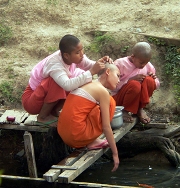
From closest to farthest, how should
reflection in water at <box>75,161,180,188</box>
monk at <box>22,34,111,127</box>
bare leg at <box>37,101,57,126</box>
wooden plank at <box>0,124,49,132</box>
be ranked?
monk at <box>22,34,111,127</box> < bare leg at <box>37,101,57,126</box> < reflection in water at <box>75,161,180,188</box> < wooden plank at <box>0,124,49,132</box>

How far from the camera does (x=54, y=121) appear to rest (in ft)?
20.8

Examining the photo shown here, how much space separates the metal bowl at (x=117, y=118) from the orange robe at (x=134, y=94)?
0.58 ft

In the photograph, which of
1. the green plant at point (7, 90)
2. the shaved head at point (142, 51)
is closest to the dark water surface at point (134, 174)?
the green plant at point (7, 90)

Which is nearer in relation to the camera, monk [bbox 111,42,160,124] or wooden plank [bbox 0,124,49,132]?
monk [bbox 111,42,160,124]

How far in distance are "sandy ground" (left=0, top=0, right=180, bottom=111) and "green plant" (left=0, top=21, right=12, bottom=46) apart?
0.29 ft

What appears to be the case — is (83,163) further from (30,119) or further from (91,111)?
(30,119)

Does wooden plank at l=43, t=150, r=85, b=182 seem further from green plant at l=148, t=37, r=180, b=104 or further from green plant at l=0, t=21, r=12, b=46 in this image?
green plant at l=0, t=21, r=12, b=46

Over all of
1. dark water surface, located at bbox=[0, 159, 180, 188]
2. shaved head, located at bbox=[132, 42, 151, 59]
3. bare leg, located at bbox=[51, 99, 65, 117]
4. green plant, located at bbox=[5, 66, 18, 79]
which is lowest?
dark water surface, located at bbox=[0, 159, 180, 188]

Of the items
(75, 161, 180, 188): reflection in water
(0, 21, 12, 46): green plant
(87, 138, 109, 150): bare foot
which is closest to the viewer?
(87, 138, 109, 150): bare foot

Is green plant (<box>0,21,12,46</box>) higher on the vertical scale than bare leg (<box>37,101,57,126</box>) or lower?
higher

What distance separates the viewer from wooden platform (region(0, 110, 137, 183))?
520 centimetres

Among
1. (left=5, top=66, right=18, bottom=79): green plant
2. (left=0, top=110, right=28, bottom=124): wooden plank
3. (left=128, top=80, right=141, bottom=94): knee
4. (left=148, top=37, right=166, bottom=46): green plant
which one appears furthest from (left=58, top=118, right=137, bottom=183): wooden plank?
(left=5, top=66, right=18, bottom=79): green plant

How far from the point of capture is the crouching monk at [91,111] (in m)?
5.55

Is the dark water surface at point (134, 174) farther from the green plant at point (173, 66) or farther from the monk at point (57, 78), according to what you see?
the green plant at point (173, 66)
